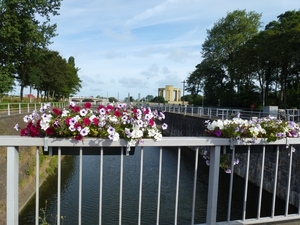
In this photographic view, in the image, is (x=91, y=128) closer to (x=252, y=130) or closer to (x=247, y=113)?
(x=252, y=130)

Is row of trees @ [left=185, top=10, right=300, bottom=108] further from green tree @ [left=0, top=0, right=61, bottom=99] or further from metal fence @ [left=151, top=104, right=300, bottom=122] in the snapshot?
green tree @ [left=0, top=0, right=61, bottom=99]

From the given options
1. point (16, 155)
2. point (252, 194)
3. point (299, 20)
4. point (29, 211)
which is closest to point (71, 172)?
point (29, 211)

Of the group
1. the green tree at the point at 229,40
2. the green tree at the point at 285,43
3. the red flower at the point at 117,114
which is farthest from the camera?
the green tree at the point at 229,40

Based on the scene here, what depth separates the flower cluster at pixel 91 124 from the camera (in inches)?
96.5

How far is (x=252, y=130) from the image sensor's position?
2.91 metres

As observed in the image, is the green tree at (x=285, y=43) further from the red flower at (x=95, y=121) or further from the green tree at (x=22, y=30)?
A: the red flower at (x=95, y=121)

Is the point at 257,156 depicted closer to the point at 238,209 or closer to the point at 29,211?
the point at 238,209

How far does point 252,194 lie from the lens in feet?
41.5

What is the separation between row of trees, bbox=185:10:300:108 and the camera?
27.2 m

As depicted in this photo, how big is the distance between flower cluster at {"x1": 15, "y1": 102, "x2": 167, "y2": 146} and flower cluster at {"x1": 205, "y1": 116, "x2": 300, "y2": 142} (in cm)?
71

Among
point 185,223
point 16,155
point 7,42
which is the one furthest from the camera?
point 7,42

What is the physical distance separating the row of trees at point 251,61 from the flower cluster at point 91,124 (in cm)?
2620

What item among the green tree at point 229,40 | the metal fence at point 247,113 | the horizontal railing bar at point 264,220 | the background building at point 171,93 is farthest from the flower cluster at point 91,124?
the background building at point 171,93

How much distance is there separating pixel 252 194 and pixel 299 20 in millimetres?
20999
